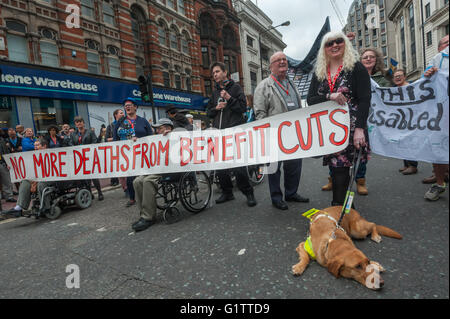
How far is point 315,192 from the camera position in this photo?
4062 millimetres

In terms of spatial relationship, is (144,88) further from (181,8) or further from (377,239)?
(181,8)

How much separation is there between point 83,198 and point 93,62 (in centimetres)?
1326

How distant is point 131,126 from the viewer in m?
4.86

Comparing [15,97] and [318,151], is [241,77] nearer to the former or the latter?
[15,97]

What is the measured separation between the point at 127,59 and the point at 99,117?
4.79 meters

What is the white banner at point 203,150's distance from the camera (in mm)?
2715

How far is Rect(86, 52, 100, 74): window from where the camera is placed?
49.2ft

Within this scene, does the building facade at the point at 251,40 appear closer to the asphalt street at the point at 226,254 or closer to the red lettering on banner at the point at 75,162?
the red lettering on banner at the point at 75,162

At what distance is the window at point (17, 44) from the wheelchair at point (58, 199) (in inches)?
432

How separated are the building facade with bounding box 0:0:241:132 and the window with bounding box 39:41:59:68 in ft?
0.15

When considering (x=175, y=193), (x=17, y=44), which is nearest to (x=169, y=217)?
(x=175, y=193)

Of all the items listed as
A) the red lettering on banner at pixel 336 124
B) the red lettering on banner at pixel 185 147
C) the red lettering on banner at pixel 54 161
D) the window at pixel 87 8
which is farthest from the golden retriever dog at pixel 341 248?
the window at pixel 87 8

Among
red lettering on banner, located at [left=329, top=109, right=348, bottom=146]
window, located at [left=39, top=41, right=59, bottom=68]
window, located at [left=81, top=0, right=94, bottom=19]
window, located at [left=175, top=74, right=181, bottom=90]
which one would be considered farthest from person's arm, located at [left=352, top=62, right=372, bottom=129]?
window, located at [left=175, top=74, right=181, bottom=90]

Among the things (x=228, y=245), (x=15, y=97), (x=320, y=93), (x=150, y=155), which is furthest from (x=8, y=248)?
(x=15, y=97)
